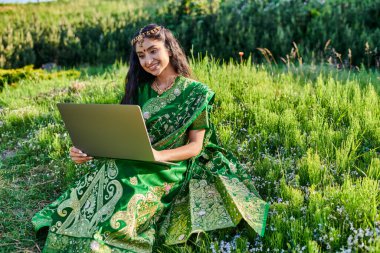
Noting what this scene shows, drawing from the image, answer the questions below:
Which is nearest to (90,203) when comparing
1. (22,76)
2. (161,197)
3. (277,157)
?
(161,197)

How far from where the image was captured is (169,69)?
338cm

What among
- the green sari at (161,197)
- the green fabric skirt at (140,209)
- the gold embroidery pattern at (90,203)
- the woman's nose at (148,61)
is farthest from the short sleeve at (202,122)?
the gold embroidery pattern at (90,203)

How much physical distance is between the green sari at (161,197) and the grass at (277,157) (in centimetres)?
14

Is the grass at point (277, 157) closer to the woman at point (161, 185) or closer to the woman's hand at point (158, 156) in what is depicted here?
the woman at point (161, 185)

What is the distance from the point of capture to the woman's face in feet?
10.3

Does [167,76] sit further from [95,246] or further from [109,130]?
[95,246]

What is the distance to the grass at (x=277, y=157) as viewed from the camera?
9.20ft

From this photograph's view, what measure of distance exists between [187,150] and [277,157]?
44.5 inches

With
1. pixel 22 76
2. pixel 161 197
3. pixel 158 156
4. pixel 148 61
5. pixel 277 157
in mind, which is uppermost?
pixel 148 61

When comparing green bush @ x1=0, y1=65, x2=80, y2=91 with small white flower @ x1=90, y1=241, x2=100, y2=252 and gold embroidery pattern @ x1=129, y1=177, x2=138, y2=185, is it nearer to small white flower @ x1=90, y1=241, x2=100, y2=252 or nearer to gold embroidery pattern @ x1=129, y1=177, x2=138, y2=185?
gold embroidery pattern @ x1=129, y1=177, x2=138, y2=185

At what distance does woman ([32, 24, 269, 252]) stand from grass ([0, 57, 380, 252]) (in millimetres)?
150

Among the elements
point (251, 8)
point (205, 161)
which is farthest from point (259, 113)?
point (251, 8)

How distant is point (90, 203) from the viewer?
290 cm

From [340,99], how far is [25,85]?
464 cm
